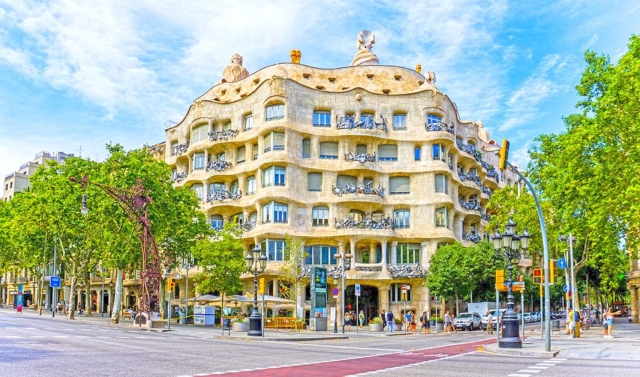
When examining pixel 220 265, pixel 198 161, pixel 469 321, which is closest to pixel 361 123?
pixel 198 161

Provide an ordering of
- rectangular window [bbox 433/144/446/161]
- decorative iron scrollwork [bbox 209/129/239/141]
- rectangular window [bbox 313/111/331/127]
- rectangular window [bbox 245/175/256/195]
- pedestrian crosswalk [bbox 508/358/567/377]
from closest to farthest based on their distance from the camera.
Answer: pedestrian crosswalk [bbox 508/358/567/377] → rectangular window [bbox 245/175/256/195] → rectangular window [bbox 313/111/331/127] → rectangular window [bbox 433/144/446/161] → decorative iron scrollwork [bbox 209/129/239/141]

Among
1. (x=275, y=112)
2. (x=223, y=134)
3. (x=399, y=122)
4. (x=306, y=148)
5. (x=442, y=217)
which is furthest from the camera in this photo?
(x=223, y=134)

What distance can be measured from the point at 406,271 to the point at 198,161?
2249cm

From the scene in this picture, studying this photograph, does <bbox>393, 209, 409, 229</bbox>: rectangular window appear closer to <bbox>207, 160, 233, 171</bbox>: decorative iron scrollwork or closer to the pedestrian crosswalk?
<bbox>207, 160, 233, 171</bbox>: decorative iron scrollwork

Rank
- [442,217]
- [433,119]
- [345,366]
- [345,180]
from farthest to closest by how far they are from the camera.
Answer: [433,119], [442,217], [345,180], [345,366]

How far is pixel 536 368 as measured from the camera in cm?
1700

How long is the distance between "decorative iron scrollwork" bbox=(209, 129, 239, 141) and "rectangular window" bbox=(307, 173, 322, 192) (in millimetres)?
8228

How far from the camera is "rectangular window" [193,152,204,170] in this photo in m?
61.6

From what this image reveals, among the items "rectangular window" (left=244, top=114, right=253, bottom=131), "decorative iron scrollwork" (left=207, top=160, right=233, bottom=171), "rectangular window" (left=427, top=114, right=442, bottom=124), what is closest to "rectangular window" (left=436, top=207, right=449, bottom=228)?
"rectangular window" (left=427, top=114, right=442, bottom=124)

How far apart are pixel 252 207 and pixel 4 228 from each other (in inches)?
944

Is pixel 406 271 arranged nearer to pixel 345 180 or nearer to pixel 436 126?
pixel 345 180

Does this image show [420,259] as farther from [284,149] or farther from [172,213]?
[172,213]

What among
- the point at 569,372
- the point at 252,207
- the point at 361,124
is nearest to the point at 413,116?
the point at 361,124

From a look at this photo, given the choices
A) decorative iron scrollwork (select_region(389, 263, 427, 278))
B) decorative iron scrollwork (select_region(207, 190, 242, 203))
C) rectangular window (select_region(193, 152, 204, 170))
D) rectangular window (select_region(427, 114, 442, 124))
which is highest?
rectangular window (select_region(427, 114, 442, 124))
